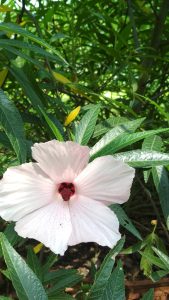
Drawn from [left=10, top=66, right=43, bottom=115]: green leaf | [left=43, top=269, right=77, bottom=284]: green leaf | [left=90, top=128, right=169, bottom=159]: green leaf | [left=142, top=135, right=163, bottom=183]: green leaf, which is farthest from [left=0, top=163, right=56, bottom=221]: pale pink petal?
[left=43, top=269, right=77, bottom=284]: green leaf

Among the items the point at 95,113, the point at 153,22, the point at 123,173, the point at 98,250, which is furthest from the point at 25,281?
the point at 153,22

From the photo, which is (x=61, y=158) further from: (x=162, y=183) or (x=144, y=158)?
(x=162, y=183)

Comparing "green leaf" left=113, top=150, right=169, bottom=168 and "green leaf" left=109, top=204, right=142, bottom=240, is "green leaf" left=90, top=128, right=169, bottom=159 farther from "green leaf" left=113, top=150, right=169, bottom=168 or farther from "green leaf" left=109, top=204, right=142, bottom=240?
"green leaf" left=109, top=204, right=142, bottom=240

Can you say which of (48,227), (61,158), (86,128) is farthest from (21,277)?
(86,128)

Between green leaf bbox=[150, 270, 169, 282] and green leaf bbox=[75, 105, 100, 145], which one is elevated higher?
green leaf bbox=[75, 105, 100, 145]

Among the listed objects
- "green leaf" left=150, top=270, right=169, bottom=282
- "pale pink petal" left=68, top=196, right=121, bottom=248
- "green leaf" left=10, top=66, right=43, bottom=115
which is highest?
"green leaf" left=10, top=66, right=43, bottom=115

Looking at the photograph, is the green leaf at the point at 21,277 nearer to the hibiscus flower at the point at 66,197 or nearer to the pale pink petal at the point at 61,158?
the hibiscus flower at the point at 66,197

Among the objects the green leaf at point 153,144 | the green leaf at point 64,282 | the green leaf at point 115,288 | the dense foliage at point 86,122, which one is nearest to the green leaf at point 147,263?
the dense foliage at point 86,122

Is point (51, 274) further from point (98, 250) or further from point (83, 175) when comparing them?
point (98, 250)
